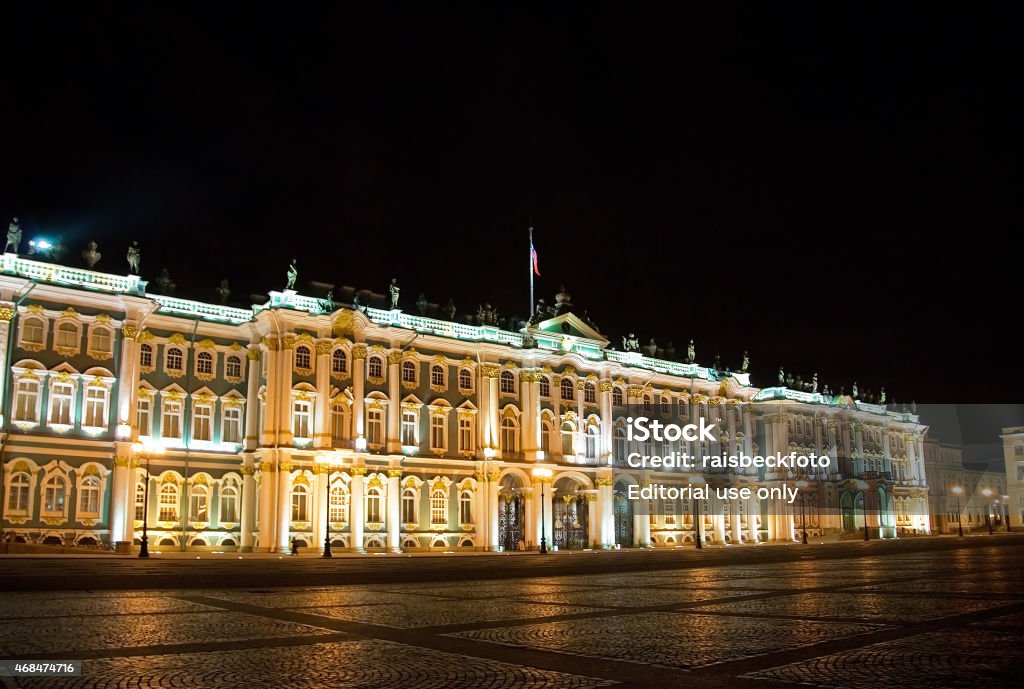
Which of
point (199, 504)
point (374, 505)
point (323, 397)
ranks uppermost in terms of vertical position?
point (323, 397)

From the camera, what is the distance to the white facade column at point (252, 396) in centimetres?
5938

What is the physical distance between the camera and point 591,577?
3000cm

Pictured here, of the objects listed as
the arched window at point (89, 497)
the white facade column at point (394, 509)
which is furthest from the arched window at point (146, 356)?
the white facade column at point (394, 509)

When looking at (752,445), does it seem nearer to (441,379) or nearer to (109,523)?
(441,379)

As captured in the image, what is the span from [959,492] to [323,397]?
3806 inches

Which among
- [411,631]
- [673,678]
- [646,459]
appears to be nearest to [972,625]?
[673,678]

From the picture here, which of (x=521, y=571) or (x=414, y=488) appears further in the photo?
(x=414, y=488)

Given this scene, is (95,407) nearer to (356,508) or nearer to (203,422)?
(203,422)

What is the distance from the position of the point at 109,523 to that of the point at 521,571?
28.0 meters

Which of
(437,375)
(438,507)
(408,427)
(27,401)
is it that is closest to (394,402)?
(408,427)

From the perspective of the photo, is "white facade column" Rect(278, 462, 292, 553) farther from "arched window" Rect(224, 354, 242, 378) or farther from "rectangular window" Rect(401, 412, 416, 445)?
"rectangular window" Rect(401, 412, 416, 445)

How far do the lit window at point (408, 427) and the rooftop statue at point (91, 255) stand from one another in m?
21.2

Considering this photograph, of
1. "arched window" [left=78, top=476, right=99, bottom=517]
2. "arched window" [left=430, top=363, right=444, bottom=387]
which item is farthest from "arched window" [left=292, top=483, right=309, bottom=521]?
"arched window" [left=430, top=363, right=444, bottom=387]

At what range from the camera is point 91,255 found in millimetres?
54344
